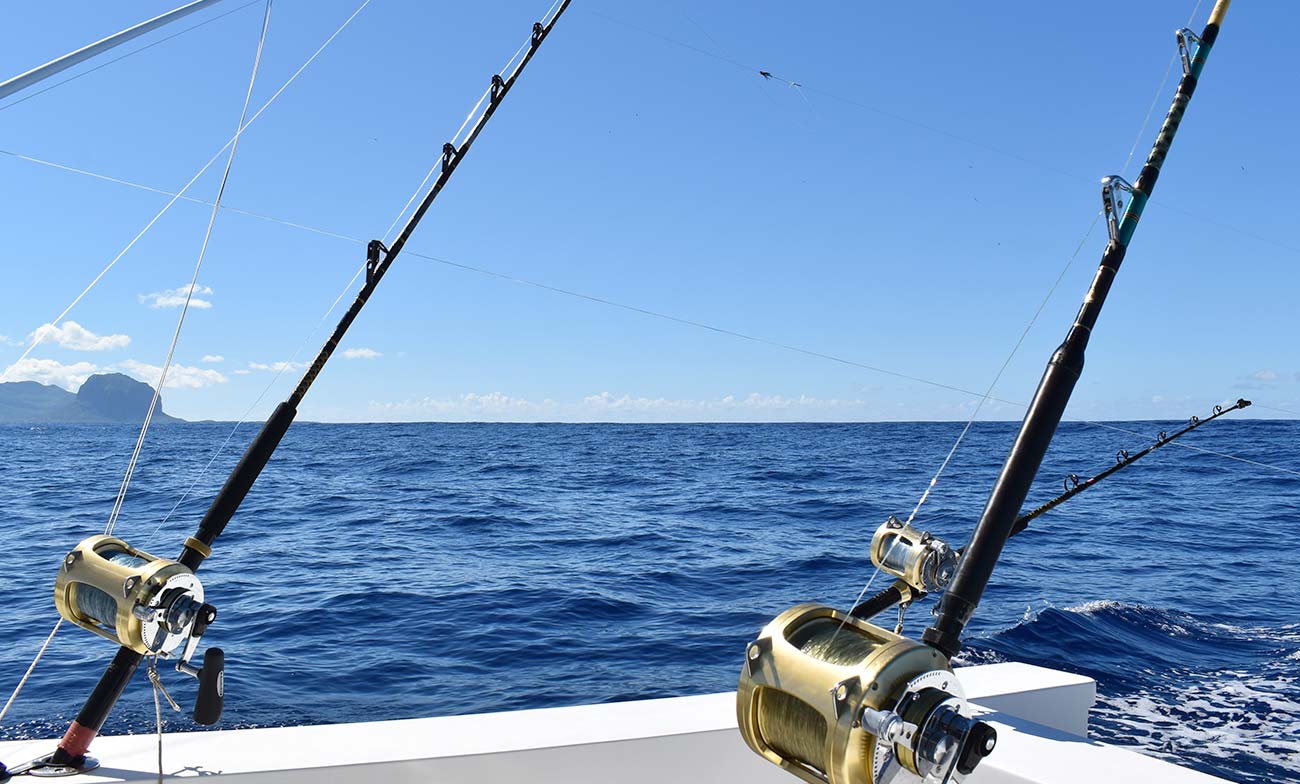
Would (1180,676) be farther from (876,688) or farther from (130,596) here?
(130,596)

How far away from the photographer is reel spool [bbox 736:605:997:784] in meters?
1.23

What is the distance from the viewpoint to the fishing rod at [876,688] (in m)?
1.24

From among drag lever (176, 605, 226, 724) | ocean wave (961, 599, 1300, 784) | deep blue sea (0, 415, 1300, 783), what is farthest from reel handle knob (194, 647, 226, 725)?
ocean wave (961, 599, 1300, 784)

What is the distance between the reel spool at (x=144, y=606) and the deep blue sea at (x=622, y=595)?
113 inches

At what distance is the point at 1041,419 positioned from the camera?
181 cm

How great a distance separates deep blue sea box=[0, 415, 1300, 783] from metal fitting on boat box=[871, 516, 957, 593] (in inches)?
105

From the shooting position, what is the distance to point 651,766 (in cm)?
218

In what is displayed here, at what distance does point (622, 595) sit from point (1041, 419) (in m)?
5.70

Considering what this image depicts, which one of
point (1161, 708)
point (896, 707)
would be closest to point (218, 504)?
point (896, 707)

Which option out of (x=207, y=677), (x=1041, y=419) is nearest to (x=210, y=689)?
(x=207, y=677)

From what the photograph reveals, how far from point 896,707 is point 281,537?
993 cm

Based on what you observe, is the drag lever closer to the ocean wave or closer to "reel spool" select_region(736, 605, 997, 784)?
"reel spool" select_region(736, 605, 997, 784)

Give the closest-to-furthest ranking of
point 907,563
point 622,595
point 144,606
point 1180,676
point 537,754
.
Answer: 1. point 144,606
2. point 537,754
3. point 907,563
4. point 1180,676
5. point 622,595

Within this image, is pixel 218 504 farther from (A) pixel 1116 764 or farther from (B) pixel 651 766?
(A) pixel 1116 764
